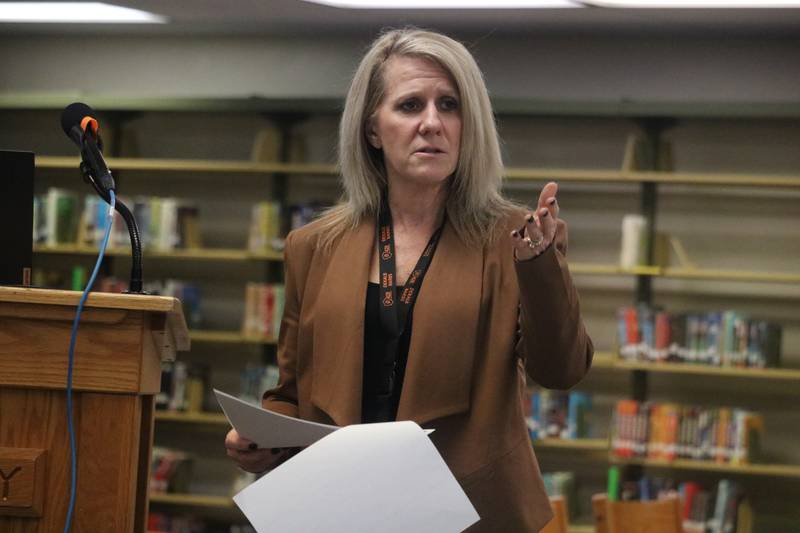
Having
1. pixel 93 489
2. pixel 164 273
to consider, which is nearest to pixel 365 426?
pixel 93 489

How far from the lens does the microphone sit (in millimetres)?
1828

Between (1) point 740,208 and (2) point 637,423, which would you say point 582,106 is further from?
(2) point 637,423

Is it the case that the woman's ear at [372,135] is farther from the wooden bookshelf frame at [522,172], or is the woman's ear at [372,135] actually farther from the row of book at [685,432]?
the row of book at [685,432]

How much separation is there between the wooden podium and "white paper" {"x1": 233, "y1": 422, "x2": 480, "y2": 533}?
0.93ft

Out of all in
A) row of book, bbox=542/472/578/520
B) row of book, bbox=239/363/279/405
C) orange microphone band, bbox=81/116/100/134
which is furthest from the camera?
row of book, bbox=239/363/279/405

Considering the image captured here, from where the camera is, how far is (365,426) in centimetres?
153

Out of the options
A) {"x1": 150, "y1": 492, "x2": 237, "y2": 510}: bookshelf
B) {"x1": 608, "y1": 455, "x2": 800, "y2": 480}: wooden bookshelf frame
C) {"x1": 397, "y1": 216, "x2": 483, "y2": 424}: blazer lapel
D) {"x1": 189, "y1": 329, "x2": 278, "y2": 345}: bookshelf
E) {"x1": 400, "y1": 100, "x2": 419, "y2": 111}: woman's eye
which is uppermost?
{"x1": 400, "y1": 100, "x2": 419, "y2": 111}: woman's eye

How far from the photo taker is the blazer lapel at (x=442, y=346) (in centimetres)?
175

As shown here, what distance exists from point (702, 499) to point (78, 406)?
480 cm

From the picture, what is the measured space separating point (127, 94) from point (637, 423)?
3811 millimetres

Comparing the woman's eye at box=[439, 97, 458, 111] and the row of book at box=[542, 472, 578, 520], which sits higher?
the woman's eye at box=[439, 97, 458, 111]

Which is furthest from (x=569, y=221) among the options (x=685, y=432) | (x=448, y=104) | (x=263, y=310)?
(x=448, y=104)

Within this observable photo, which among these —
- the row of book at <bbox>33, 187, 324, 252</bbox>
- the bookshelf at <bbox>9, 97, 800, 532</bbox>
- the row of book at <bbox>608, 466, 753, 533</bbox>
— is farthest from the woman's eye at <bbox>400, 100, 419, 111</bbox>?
the row of book at <bbox>33, 187, 324, 252</bbox>

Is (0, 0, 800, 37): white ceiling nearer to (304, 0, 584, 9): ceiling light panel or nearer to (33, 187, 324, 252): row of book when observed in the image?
(304, 0, 584, 9): ceiling light panel
